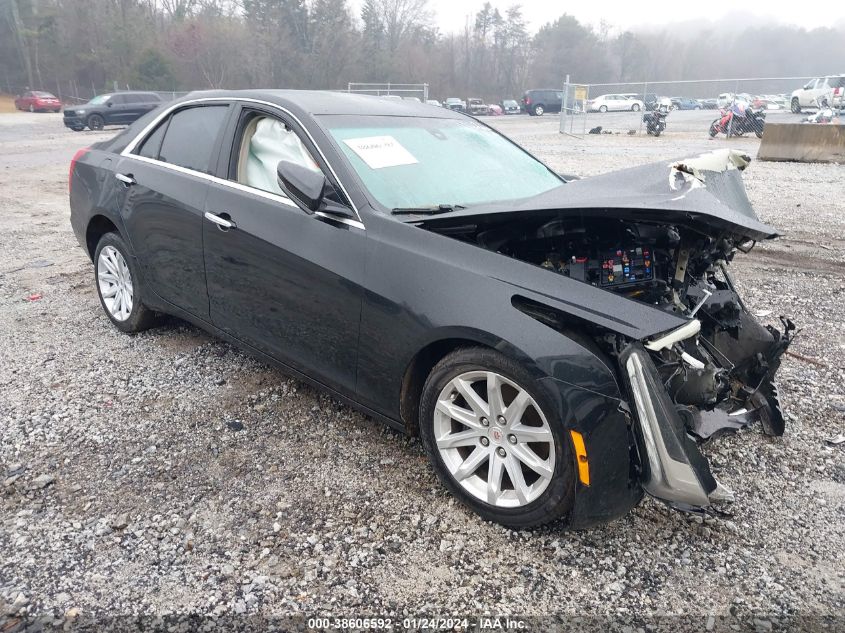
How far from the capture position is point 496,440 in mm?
2492

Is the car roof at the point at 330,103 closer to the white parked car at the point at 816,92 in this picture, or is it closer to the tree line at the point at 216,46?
the white parked car at the point at 816,92

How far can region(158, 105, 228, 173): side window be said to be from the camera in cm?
359

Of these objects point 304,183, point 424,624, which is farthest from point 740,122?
point 424,624

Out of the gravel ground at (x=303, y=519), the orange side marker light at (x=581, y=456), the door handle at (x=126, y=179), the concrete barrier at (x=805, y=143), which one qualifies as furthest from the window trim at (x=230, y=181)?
the concrete barrier at (x=805, y=143)

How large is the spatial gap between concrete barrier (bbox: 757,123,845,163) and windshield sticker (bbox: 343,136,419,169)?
13.2 metres

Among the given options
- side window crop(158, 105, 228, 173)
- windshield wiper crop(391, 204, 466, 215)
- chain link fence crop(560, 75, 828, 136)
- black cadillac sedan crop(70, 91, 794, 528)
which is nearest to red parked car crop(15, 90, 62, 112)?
chain link fence crop(560, 75, 828, 136)

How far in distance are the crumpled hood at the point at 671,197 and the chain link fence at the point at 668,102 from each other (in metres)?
20.9

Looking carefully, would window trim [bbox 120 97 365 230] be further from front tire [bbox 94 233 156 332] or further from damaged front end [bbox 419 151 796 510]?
front tire [bbox 94 233 156 332]

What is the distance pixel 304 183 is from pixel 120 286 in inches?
88.8

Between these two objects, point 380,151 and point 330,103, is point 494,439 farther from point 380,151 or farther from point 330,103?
point 330,103

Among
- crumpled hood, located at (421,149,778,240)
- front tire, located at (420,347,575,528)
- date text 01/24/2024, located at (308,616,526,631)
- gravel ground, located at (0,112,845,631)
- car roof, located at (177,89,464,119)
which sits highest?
car roof, located at (177,89,464,119)

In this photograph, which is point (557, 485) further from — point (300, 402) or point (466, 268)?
point (300, 402)

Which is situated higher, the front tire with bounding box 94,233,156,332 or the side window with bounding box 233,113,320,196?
the side window with bounding box 233,113,320,196

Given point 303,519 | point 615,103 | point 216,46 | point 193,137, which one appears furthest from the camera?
point 216,46
